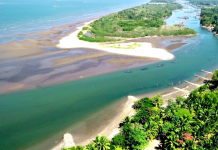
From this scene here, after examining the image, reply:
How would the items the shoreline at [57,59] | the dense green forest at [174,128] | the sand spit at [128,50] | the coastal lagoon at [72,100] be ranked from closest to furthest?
1. the dense green forest at [174,128]
2. the coastal lagoon at [72,100]
3. the shoreline at [57,59]
4. the sand spit at [128,50]

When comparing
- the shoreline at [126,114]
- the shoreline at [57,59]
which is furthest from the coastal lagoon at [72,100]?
the shoreline at [57,59]

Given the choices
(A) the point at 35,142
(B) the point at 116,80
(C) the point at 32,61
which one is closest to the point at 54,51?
(C) the point at 32,61

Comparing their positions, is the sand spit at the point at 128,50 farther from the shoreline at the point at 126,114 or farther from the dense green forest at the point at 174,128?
the dense green forest at the point at 174,128

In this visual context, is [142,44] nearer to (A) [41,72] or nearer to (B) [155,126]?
(A) [41,72]

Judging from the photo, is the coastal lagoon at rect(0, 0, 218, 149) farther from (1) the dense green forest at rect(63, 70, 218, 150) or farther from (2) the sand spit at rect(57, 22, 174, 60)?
(1) the dense green forest at rect(63, 70, 218, 150)

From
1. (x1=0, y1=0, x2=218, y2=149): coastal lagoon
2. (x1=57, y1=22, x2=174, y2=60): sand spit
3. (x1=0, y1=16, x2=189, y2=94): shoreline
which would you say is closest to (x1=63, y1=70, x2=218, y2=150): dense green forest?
(x1=0, y1=0, x2=218, y2=149): coastal lagoon
